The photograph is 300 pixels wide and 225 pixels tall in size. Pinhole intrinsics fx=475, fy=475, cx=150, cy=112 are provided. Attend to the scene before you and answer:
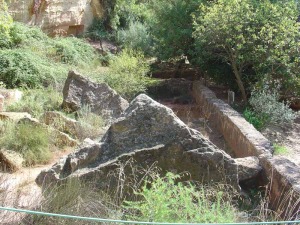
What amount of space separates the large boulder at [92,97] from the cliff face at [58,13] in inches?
290

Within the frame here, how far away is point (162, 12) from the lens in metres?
13.6

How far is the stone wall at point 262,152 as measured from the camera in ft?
15.9

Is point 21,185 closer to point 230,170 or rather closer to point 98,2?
point 230,170

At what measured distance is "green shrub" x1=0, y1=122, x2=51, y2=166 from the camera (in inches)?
293

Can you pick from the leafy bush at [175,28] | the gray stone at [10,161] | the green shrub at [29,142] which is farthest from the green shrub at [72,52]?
the gray stone at [10,161]

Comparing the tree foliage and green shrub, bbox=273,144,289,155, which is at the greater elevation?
the tree foliage

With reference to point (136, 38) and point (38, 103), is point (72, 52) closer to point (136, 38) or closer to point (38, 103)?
point (136, 38)

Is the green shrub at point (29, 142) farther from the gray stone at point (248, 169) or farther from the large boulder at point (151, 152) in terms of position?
the gray stone at point (248, 169)

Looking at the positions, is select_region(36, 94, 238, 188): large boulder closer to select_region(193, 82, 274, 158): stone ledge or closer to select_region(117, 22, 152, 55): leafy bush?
select_region(193, 82, 274, 158): stone ledge

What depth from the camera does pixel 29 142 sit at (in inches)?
301

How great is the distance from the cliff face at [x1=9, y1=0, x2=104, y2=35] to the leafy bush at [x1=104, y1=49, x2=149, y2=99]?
5.73 meters

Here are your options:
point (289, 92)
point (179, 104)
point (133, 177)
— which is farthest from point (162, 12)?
point (133, 177)

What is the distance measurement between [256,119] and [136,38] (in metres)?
8.70

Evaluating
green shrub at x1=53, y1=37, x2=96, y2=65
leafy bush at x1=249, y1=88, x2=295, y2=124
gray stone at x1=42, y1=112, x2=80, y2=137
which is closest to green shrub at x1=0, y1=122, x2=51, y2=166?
gray stone at x1=42, y1=112, x2=80, y2=137
